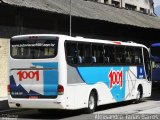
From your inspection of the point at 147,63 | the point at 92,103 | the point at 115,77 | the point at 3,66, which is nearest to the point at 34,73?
the point at 92,103

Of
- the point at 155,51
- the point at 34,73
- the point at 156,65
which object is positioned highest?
the point at 155,51

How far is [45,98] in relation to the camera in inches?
666

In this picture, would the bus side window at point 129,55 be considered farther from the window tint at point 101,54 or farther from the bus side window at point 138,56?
the bus side window at point 138,56

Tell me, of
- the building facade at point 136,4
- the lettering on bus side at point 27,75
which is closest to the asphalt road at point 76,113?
the lettering on bus side at point 27,75

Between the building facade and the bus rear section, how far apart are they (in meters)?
24.8

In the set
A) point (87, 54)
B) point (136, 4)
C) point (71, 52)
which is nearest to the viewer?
point (71, 52)

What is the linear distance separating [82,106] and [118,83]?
12.4 feet

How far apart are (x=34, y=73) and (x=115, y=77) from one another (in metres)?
4.79

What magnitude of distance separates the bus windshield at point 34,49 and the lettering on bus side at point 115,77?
400 cm

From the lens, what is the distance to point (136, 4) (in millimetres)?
48719

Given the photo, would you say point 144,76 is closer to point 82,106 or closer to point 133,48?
point 133,48

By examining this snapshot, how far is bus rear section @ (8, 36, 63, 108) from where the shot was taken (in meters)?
16.9

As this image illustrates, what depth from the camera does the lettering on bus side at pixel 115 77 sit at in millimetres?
20594

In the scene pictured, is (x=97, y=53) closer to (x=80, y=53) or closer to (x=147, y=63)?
(x=80, y=53)
